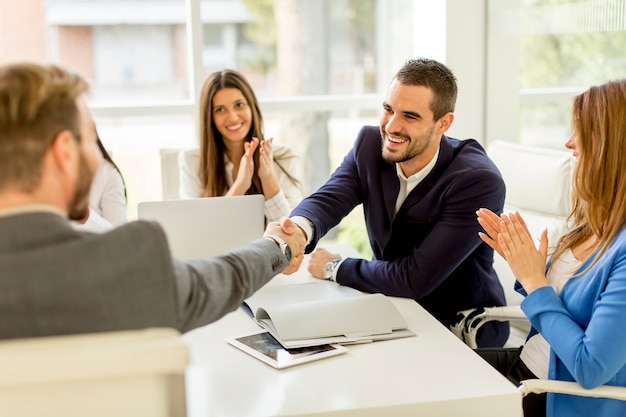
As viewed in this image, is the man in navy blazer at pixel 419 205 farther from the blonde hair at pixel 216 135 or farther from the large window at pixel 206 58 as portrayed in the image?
the large window at pixel 206 58

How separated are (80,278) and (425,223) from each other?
61.2 inches

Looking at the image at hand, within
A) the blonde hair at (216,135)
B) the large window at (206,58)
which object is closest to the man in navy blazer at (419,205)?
the blonde hair at (216,135)

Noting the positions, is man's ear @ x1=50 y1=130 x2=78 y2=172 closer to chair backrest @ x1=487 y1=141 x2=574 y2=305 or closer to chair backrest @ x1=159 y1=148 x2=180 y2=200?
chair backrest @ x1=487 y1=141 x2=574 y2=305

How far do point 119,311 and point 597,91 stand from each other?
4.30 ft

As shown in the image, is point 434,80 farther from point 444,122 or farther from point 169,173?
point 169,173

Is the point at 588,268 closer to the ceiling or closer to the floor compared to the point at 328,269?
closer to the ceiling

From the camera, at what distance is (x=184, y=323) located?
1316mm

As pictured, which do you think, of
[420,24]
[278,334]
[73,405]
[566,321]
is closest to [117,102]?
[420,24]

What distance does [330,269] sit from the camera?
8.08 ft

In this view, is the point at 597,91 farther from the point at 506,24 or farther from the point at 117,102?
the point at 117,102

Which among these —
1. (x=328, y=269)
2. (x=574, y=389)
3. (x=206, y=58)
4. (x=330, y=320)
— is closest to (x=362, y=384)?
(x=330, y=320)

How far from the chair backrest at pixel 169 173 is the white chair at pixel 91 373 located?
269cm

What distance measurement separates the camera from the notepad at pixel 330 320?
1.87 m

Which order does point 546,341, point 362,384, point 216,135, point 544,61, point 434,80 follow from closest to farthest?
point 362,384 → point 546,341 → point 434,80 → point 216,135 → point 544,61
